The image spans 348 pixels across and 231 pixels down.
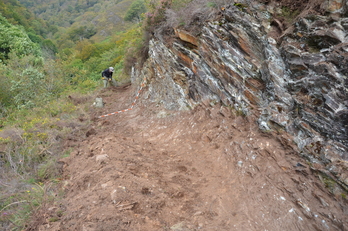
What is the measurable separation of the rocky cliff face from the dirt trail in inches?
15.8

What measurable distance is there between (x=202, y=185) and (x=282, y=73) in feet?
10.0

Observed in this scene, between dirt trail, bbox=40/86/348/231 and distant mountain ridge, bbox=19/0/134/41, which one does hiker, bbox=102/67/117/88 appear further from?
distant mountain ridge, bbox=19/0/134/41

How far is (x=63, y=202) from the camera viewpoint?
410 cm

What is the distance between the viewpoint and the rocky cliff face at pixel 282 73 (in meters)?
3.65

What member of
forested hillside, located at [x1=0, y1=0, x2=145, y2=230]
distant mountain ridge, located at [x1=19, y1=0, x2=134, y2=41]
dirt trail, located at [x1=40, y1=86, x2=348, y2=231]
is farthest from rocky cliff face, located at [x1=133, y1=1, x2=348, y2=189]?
distant mountain ridge, located at [x1=19, y1=0, x2=134, y2=41]

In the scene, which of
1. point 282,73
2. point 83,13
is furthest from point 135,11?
point 83,13

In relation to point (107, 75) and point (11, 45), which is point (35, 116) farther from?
point (11, 45)

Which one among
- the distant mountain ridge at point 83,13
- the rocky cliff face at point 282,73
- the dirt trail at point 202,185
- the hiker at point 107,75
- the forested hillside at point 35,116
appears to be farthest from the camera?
the distant mountain ridge at point 83,13

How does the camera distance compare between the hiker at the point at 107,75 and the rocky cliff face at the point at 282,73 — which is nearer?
the rocky cliff face at the point at 282,73

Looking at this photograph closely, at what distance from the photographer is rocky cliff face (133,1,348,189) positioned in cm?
365

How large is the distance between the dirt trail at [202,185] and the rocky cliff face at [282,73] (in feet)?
1.32

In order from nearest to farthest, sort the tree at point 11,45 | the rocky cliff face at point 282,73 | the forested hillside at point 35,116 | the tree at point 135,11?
1. the rocky cliff face at point 282,73
2. the forested hillside at point 35,116
3. the tree at point 11,45
4. the tree at point 135,11

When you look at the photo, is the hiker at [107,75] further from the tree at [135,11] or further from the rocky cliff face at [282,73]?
the tree at [135,11]

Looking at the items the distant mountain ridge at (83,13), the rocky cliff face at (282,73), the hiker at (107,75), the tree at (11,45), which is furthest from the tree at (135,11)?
the rocky cliff face at (282,73)
